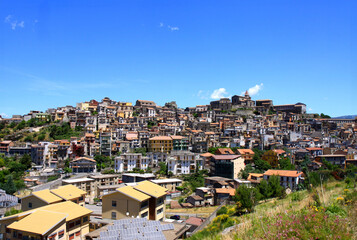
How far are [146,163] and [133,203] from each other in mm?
22201

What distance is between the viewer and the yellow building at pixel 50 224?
13.0 m

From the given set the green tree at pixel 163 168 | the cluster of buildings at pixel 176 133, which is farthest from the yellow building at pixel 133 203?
the green tree at pixel 163 168

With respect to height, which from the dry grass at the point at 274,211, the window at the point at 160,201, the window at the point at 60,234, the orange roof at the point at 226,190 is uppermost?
the dry grass at the point at 274,211

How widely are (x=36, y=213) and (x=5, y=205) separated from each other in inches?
452

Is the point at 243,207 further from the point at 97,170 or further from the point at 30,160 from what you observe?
the point at 30,160

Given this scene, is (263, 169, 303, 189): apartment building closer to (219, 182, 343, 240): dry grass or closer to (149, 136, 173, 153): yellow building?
(219, 182, 343, 240): dry grass

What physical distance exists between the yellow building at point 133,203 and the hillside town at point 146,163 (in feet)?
0.20

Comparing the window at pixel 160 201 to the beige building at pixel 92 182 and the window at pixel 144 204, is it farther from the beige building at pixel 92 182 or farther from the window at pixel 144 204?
the beige building at pixel 92 182

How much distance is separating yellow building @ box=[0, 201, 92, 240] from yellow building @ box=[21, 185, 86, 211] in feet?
7.35

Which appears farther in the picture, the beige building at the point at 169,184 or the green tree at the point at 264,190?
the beige building at the point at 169,184

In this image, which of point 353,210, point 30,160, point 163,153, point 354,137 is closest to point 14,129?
point 30,160

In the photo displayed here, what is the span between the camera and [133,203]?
15906 millimetres

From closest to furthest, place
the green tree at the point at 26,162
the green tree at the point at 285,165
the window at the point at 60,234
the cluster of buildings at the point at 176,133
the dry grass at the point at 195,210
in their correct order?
the window at the point at 60,234 → the dry grass at the point at 195,210 → the green tree at the point at 285,165 → the green tree at the point at 26,162 → the cluster of buildings at the point at 176,133

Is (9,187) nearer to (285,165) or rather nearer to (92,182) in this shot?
(92,182)
